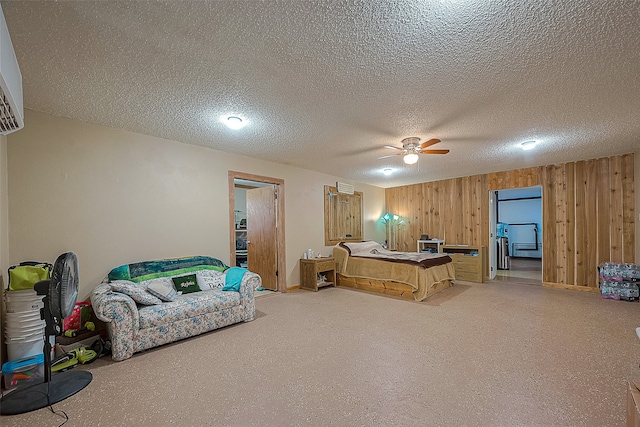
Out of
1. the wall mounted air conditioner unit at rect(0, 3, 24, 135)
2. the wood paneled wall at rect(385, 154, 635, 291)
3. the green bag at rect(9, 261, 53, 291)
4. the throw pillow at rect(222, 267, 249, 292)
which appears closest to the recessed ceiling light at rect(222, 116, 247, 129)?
the wall mounted air conditioner unit at rect(0, 3, 24, 135)

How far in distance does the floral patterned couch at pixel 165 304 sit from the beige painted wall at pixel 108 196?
0.90 ft

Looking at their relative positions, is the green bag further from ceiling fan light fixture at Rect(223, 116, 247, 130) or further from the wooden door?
the wooden door

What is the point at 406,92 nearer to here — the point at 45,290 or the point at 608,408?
the point at 608,408

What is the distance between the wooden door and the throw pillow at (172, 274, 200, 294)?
1.88 meters

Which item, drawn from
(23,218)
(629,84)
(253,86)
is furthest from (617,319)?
(23,218)

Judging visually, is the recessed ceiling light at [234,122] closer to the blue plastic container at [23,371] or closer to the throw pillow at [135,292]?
the throw pillow at [135,292]

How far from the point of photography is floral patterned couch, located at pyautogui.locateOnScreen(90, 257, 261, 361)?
2607mm

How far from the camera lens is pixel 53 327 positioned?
208 cm

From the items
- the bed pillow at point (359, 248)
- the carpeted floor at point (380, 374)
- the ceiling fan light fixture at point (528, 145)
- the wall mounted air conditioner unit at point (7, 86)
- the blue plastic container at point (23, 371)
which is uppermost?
the ceiling fan light fixture at point (528, 145)

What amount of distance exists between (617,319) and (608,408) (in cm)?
252

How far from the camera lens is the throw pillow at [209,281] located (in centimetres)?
360

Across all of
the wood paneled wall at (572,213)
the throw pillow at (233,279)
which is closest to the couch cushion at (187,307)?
the throw pillow at (233,279)

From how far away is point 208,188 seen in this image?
4.25 metres

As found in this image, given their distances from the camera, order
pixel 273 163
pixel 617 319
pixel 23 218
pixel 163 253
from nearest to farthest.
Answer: pixel 23 218 < pixel 617 319 < pixel 163 253 < pixel 273 163
